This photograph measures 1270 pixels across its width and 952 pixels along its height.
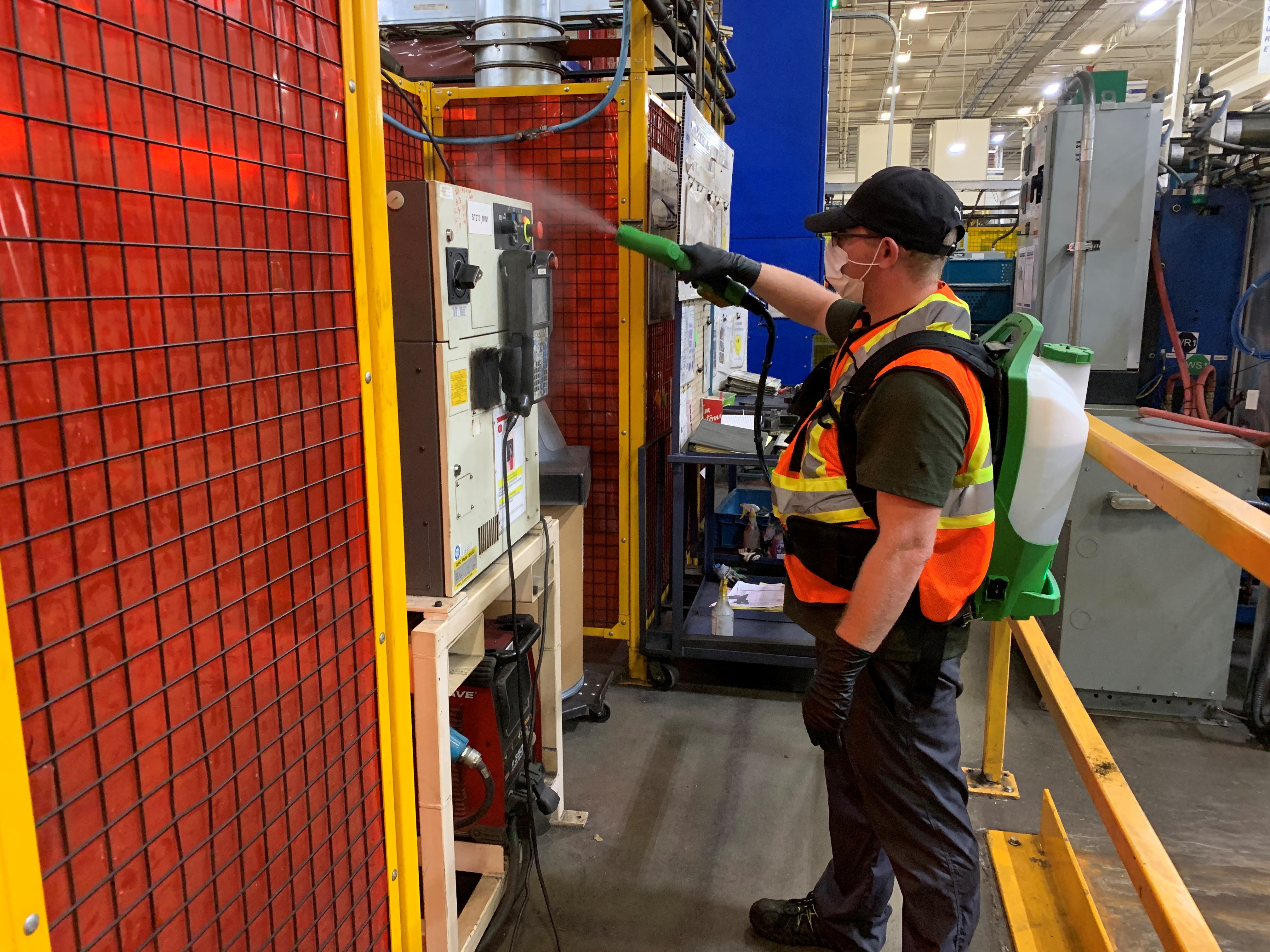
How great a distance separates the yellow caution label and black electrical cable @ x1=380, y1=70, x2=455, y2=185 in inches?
15.1

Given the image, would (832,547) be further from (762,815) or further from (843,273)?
(762,815)

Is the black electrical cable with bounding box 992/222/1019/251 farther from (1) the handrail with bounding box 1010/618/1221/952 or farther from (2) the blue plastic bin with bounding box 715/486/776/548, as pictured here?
(1) the handrail with bounding box 1010/618/1221/952

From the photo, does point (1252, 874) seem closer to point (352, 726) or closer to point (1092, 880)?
point (1092, 880)

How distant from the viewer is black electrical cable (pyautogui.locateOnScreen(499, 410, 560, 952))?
2.18 metres

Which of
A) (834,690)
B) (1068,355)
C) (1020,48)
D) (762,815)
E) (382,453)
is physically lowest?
(762,815)

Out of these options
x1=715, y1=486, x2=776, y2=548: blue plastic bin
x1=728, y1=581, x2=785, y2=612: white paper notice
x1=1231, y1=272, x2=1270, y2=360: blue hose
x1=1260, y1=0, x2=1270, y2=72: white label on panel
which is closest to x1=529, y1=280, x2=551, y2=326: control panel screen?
x1=728, y1=581, x2=785, y2=612: white paper notice

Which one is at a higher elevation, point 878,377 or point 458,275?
point 458,275

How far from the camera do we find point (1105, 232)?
4.39m

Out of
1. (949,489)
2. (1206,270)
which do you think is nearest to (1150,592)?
(1206,270)

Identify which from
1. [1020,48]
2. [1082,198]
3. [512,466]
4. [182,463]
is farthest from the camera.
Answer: [1020,48]

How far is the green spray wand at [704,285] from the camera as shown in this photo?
8.26 feet

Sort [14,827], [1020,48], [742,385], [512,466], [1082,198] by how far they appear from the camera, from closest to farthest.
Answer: [14,827]
[512,466]
[1082,198]
[742,385]
[1020,48]

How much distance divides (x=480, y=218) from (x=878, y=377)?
927 millimetres

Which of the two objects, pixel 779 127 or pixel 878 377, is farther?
pixel 779 127
